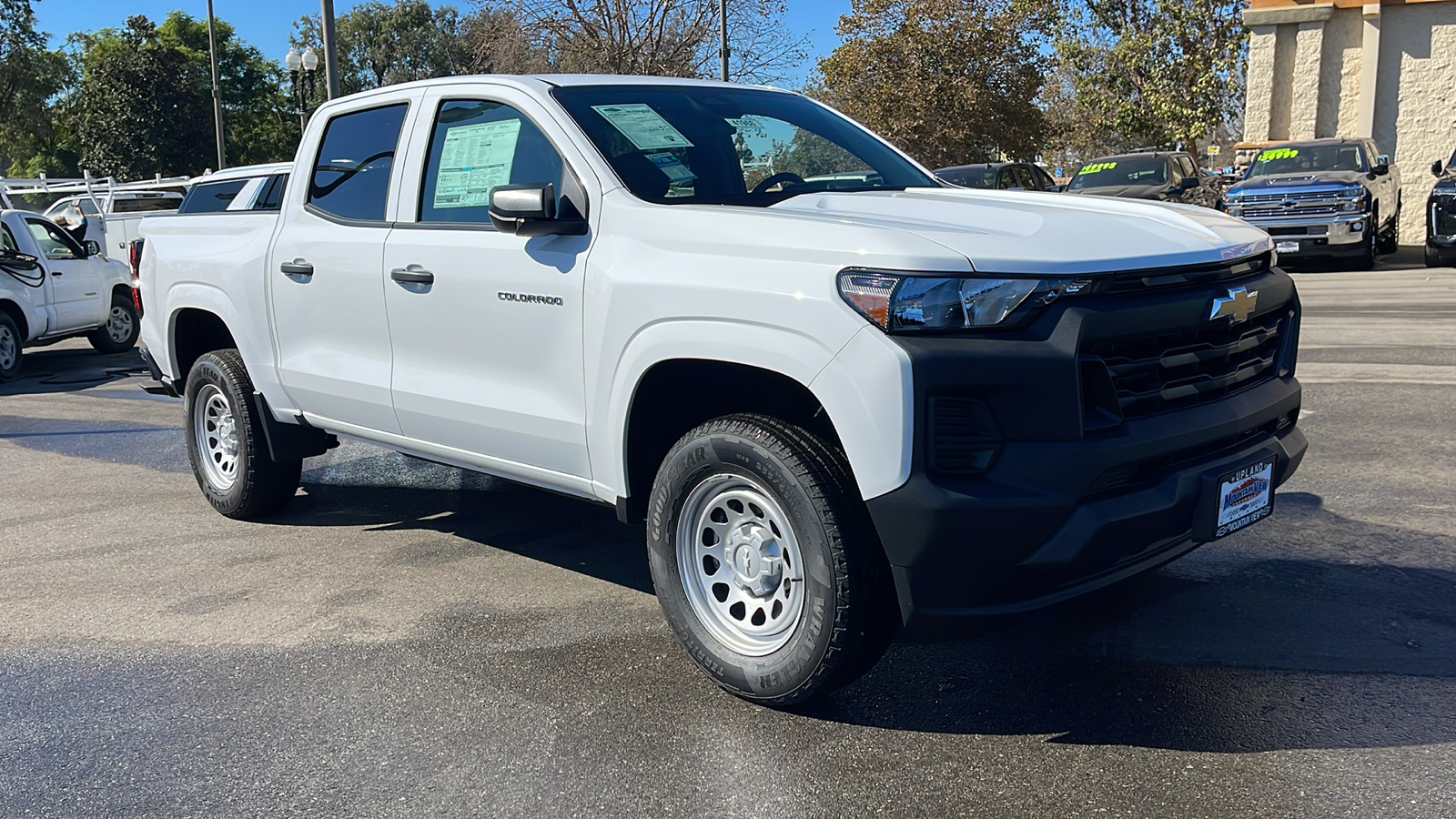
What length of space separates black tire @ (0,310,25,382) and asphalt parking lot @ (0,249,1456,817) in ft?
21.6

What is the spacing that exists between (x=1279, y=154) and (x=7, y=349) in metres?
17.2

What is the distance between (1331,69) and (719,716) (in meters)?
24.3

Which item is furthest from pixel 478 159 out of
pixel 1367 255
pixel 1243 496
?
pixel 1367 255

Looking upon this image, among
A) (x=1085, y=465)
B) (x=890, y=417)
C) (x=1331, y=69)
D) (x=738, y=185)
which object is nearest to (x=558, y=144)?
(x=738, y=185)

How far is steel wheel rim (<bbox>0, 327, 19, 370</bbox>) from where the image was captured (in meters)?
11.9

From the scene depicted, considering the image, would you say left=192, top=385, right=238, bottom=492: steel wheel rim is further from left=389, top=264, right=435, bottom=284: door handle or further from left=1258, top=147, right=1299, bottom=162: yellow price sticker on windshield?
left=1258, top=147, right=1299, bottom=162: yellow price sticker on windshield

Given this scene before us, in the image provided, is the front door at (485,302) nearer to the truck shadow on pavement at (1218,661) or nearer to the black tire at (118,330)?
the truck shadow on pavement at (1218,661)

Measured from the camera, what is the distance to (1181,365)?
3438 mm

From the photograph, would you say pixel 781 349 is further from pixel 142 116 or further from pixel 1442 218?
pixel 142 116

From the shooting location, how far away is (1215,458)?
11.5ft

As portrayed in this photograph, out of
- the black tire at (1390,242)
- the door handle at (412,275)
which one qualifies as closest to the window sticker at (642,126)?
the door handle at (412,275)

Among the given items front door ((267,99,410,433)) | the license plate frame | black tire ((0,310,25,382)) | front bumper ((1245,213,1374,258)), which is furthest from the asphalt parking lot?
front bumper ((1245,213,1374,258))

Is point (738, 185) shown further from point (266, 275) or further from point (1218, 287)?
point (266, 275)

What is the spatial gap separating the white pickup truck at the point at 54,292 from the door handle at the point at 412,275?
772 cm
